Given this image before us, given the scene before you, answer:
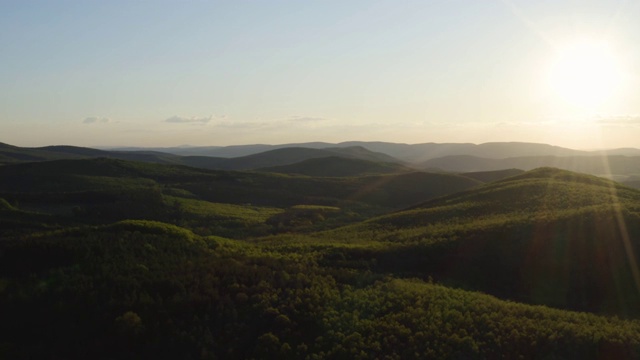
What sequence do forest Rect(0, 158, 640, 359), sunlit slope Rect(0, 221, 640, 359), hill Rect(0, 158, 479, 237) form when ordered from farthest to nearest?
hill Rect(0, 158, 479, 237) < forest Rect(0, 158, 640, 359) < sunlit slope Rect(0, 221, 640, 359)

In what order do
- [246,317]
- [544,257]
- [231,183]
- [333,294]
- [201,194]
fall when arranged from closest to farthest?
[246,317] → [333,294] → [544,257] → [201,194] → [231,183]

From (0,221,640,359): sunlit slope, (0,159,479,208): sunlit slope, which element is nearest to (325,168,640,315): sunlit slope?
(0,221,640,359): sunlit slope

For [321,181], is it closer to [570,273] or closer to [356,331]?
[570,273]

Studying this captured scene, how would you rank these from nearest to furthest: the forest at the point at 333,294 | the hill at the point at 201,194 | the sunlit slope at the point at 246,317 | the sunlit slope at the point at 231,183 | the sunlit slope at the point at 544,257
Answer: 1. the sunlit slope at the point at 246,317
2. the forest at the point at 333,294
3. the sunlit slope at the point at 544,257
4. the hill at the point at 201,194
5. the sunlit slope at the point at 231,183

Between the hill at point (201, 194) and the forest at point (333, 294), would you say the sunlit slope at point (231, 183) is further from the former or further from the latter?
the forest at point (333, 294)

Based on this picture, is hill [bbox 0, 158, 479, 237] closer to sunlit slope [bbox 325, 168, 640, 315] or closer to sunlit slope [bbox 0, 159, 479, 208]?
sunlit slope [bbox 0, 159, 479, 208]

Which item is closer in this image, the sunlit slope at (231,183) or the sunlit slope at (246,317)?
the sunlit slope at (246,317)

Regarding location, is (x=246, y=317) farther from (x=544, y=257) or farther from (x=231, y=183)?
(x=231, y=183)

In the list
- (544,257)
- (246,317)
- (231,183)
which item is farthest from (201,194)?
(246,317)

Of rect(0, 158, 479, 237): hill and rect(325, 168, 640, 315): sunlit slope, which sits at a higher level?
rect(325, 168, 640, 315): sunlit slope

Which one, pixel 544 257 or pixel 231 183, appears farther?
pixel 231 183

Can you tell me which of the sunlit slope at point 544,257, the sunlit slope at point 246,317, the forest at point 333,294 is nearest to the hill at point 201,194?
the sunlit slope at point 544,257
